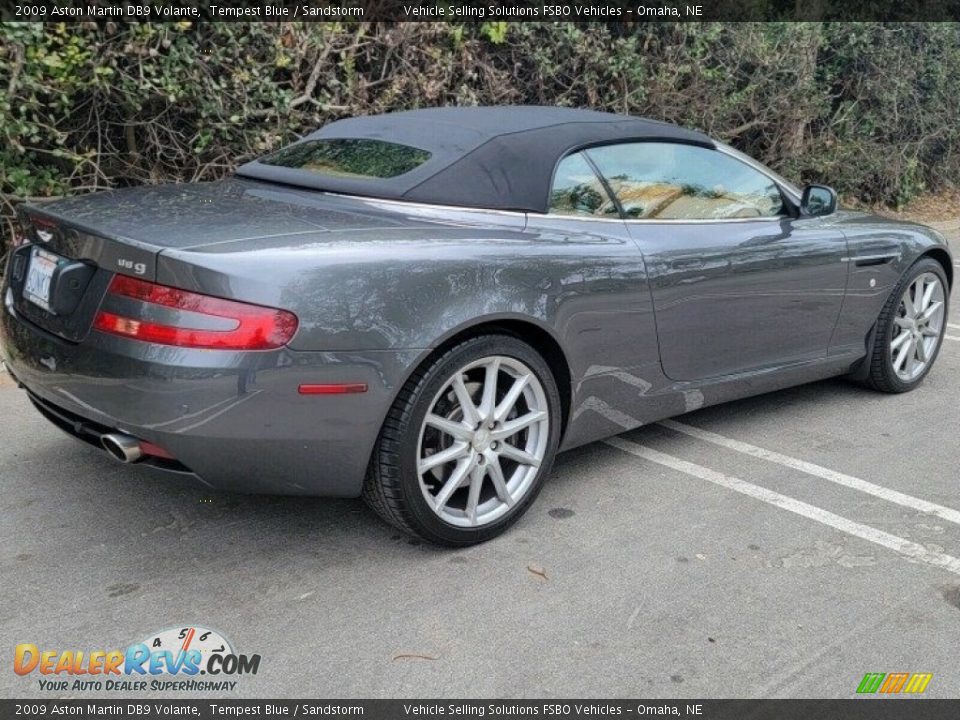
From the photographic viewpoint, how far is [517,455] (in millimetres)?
3623

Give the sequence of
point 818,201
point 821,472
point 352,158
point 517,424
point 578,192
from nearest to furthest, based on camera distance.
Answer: point 517,424 → point 578,192 → point 352,158 → point 821,472 → point 818,201

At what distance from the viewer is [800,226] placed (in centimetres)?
470

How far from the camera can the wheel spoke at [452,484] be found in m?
3.39

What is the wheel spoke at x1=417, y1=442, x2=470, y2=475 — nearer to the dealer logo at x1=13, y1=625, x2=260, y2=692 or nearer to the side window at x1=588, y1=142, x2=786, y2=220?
the dealer logo at x1=13, y1=625, x2=260, y2=692

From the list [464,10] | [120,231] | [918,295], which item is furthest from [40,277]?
[464,10]

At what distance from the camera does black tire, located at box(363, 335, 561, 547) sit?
3201mm

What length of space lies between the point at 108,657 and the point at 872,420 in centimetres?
369

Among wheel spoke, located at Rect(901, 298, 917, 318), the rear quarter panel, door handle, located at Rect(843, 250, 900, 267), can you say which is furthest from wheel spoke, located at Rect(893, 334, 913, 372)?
the rear quarter panel

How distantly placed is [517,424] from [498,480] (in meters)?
0.20

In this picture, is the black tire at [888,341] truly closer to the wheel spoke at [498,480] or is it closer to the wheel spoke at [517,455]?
the wheel spoke at [517,455]

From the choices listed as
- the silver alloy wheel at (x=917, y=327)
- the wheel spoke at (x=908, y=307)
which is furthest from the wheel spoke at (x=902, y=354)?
the wheel spoke at (x=908, y=307)

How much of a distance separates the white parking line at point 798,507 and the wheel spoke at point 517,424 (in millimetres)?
939

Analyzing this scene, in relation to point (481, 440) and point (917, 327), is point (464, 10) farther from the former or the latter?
point (481, 440)
